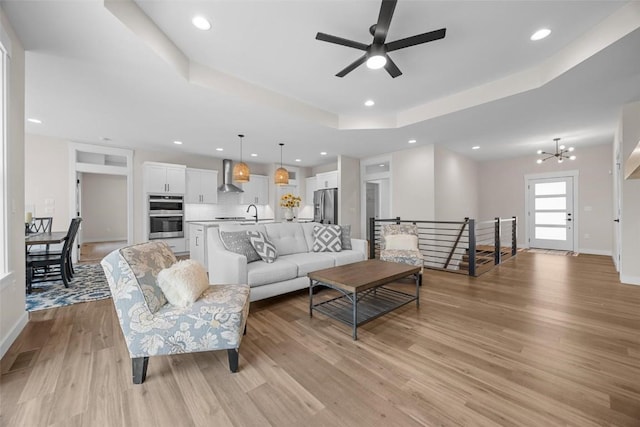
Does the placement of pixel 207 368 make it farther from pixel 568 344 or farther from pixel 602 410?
pixel 568 344

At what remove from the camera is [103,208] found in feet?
28.2

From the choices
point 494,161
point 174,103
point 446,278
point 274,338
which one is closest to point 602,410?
point 274,338

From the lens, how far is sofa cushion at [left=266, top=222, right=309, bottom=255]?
148 inches

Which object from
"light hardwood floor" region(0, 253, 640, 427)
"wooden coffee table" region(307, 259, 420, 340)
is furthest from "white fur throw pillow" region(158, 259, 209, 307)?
"wooden coffee table" region(307, 259, 420, 340)

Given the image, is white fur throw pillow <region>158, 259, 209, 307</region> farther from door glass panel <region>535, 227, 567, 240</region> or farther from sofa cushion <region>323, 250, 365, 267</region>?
door glass panel <region>535, 227, 567, 240</region>

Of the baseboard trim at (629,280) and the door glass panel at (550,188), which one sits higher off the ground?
the door glass panel at (550,188)

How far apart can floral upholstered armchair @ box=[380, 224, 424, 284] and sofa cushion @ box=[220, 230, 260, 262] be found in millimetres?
2127

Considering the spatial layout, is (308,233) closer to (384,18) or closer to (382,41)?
(382,41)

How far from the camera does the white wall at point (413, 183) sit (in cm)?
581

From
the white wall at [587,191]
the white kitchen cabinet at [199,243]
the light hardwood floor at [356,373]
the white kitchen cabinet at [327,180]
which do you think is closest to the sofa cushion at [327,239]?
the light hardwood floor at [356,373]

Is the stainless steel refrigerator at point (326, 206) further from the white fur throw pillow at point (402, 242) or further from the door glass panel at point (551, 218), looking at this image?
the door glass panel at point (551, 218)

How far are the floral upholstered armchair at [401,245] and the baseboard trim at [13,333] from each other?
4144mm

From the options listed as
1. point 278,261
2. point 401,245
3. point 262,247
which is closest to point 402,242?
point 401,245

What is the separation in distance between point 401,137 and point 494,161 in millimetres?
4644
